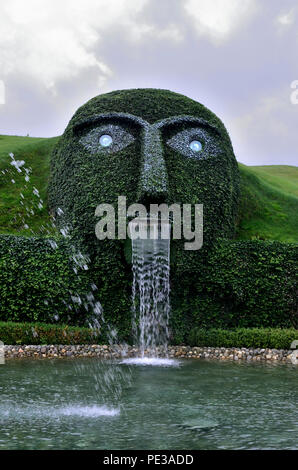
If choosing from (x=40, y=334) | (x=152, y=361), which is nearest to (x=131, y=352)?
(x=152, y=361)

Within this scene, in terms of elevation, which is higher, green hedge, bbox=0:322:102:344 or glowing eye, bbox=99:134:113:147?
glowing eye, bbox=99:134:113:147

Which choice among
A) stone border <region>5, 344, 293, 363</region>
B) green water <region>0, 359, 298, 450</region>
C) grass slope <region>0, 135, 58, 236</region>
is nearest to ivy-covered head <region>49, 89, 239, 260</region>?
grass slope <region>0, 135, 58, 236</region>

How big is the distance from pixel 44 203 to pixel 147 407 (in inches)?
594

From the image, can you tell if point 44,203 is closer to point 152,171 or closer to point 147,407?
point 152,171

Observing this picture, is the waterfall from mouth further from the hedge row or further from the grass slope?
the grass slope

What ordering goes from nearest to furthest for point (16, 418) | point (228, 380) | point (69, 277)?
point (16, 418), point (228, 380), point (69, 277)

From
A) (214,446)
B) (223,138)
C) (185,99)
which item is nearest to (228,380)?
(214,446)

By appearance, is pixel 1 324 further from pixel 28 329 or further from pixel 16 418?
pixel 16 418

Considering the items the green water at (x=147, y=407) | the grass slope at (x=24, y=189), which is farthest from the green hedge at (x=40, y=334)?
the grass slope at (x=24, y=189)

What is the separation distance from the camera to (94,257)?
16344 millimetres

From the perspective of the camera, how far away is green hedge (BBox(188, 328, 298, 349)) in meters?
14.5

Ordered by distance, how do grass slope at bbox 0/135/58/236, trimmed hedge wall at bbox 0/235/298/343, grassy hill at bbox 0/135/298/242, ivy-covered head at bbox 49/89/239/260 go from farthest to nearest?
grassy hill at bbox 0/135/298/242 → grass slope at bbox 0/135/58/236 → ivy-covered head at bbox 49/89/239/260 → trimmed hedge wall at bbox 0/235/298/343

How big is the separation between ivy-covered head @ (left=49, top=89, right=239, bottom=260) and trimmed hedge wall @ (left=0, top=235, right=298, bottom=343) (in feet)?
3.40
